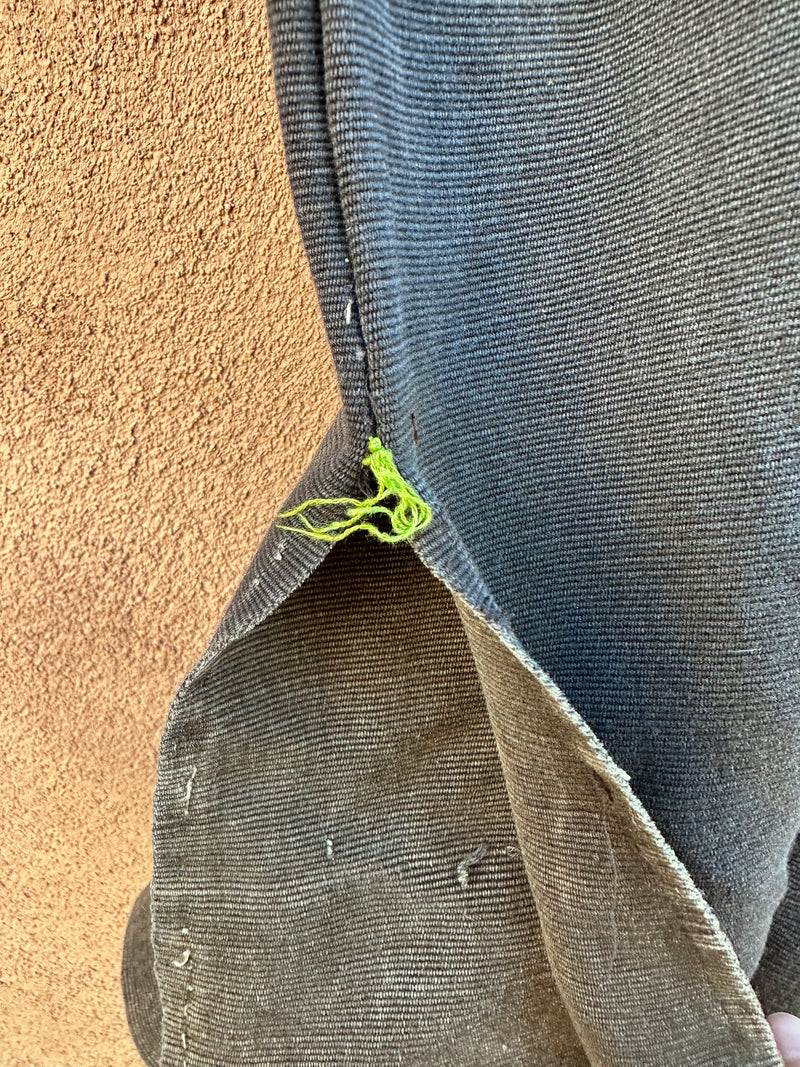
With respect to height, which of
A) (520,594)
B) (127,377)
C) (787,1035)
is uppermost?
(127,377)

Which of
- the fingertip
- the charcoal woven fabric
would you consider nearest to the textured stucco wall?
the charcoal woven fabric

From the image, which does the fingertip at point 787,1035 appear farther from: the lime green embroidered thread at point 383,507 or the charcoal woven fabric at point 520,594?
the lime green embroidered thread at point 383,507

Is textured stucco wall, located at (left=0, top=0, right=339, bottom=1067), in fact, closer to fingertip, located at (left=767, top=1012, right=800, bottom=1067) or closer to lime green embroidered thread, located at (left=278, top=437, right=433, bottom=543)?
lime green embroidered thread, located at (left=278, top=437, right=433, bottom=543)

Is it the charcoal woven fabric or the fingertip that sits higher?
the charcoal woven fabric

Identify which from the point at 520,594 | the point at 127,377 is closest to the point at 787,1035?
the point at 520,594

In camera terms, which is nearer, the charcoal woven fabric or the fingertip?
the charcoal woven fabric

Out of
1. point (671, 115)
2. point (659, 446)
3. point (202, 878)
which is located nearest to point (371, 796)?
point (202, 878)

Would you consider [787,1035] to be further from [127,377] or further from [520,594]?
[127,377]
